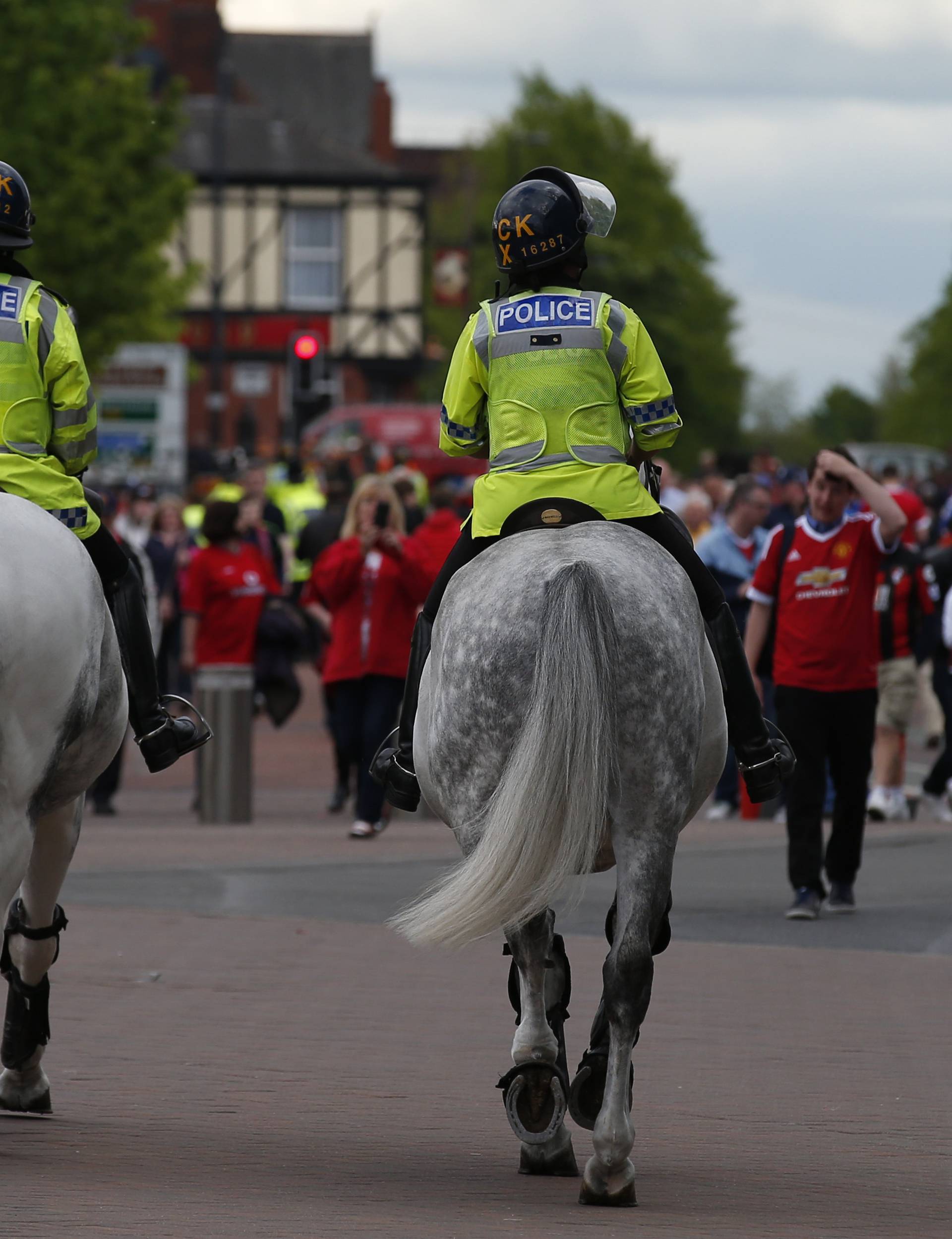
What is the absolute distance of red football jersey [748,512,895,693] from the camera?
39.6ft

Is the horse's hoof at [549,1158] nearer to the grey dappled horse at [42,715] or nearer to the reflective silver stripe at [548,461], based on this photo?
the grey dappled horse at [42,715]

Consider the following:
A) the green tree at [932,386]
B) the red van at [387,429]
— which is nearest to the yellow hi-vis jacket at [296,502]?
the red van at [387,429]

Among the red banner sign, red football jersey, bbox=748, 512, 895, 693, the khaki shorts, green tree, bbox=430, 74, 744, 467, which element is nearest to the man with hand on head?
red football jersey, bbox=748, 512, 895, 693

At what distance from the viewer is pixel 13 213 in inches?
277

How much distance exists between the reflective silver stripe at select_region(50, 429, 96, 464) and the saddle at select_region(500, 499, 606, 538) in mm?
1331

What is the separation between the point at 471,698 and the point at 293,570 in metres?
20.5

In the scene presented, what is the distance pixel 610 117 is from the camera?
83.0 meters

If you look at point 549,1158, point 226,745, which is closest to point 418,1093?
point 549,1158

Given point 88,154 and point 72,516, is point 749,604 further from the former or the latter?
point 88,154

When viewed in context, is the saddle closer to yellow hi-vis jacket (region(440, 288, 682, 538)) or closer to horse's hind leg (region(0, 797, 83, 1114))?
yellow hi-vis jacket (region(440, 288, 682, 538))

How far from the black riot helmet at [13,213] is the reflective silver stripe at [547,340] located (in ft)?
4.88

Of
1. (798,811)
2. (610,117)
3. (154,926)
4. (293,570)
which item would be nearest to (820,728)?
(798,811)

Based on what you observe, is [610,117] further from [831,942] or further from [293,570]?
[831,942]

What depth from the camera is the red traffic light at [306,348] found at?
92.7 feet
